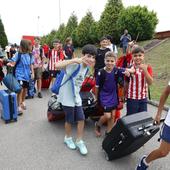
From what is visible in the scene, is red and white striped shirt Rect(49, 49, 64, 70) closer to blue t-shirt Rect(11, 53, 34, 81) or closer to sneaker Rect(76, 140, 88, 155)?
blue t-shirt Rect(11, 53, 34, 81)

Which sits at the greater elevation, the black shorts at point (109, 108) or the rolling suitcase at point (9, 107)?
the black shorts at point (109, 108)

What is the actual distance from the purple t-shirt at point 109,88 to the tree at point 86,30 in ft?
81.0

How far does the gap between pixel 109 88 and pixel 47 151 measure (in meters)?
1.42

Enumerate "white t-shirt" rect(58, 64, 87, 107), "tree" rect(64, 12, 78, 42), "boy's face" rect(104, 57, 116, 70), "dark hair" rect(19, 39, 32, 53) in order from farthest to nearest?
"tree" rect(64, 12, 78, 42) → "dark hair" rect(19, 39, 32, 53) → "boy's face" rect(104, 57, 116, 70) → "white t-shirt" rect(58, 64, 87, 107)

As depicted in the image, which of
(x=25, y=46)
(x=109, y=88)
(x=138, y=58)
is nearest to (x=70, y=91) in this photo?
(x=109, y=88)

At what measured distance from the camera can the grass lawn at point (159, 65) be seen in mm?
9473

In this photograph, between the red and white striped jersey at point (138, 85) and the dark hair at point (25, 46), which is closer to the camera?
the red and white striped jersey at point (138, 85)

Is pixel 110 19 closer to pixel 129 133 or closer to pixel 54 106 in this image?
pixel 54 106

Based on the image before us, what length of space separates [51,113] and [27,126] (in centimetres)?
54

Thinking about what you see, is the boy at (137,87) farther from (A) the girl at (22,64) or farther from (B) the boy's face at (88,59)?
(A) the girl at (22,64)

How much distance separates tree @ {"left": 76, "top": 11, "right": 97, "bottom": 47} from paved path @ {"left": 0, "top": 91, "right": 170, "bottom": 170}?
24.1 m

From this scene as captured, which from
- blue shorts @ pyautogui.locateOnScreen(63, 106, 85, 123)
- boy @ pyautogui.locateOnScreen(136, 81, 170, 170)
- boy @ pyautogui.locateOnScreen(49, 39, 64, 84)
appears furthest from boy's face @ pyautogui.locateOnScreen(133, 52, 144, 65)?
boy @ pyautogui.locateOnScreen(49, 39, 64, 84)

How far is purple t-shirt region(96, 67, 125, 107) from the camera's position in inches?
197

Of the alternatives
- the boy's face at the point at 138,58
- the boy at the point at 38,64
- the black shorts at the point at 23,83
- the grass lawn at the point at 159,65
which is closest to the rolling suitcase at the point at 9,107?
the black shorts at the point at 23,83
